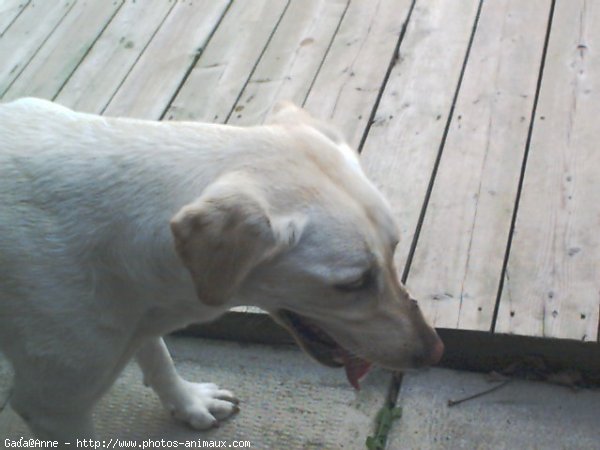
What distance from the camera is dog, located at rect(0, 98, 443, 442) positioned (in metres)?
1.94

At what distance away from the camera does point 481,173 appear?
128 inches

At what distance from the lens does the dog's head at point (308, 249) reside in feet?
6.17

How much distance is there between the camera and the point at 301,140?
209cm

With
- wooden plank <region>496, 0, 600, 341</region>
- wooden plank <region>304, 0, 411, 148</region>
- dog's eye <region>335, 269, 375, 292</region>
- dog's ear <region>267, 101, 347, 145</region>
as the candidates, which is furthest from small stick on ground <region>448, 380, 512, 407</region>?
wooden plank <region>304, 0, 411, 148</region>

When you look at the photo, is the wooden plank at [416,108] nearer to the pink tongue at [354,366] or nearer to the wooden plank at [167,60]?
the pink tongue at [354,366]

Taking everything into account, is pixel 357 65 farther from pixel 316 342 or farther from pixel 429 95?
pixel 316 342

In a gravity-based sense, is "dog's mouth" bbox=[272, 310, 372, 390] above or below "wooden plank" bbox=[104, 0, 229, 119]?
above

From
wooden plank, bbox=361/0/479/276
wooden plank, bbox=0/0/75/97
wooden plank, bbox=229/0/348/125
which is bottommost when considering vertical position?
wooden plank, bbox=361/0/479/276

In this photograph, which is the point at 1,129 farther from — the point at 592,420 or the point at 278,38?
the point at 278,38

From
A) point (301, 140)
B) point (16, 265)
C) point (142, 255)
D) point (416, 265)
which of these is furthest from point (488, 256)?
point (16, 265)

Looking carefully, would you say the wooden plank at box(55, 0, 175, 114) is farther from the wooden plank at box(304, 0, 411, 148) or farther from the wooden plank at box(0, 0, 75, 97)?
the wooden plank at box(304, 0, 411, 148)

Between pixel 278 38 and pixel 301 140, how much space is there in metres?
2.18

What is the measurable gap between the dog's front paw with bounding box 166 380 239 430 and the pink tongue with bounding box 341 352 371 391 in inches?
23.1

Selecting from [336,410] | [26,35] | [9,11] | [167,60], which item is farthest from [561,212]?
[9,11]
